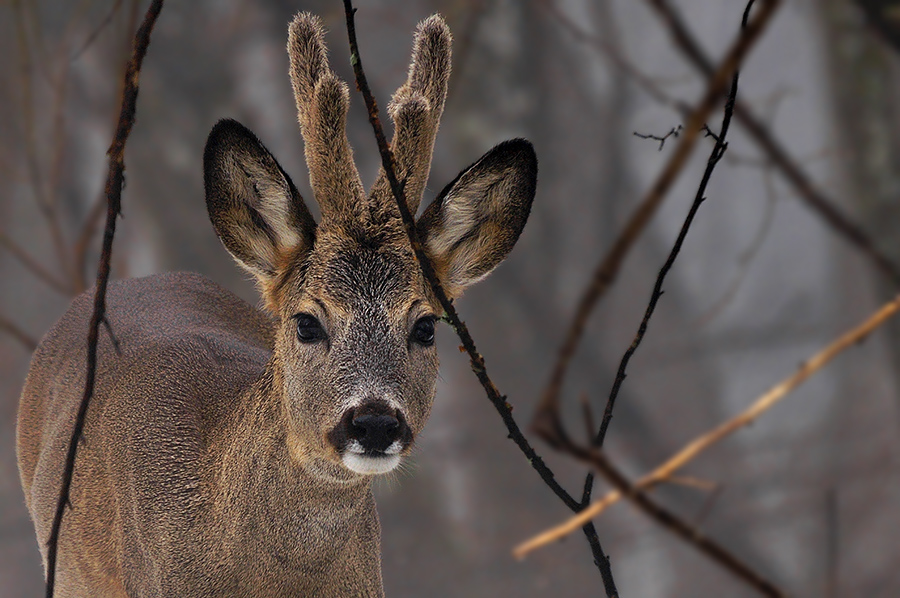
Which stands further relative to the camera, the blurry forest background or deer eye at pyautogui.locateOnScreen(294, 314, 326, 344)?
the blurry forest background

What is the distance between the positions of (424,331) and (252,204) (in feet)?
1.73

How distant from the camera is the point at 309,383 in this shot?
2.53 metres

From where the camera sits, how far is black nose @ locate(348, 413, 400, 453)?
2.30 m

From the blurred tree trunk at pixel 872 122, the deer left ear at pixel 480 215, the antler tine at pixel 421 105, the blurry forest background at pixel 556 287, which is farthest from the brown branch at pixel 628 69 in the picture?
the blurry forest background at pixel 556 287

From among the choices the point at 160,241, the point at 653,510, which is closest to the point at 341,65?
the point at 160,241

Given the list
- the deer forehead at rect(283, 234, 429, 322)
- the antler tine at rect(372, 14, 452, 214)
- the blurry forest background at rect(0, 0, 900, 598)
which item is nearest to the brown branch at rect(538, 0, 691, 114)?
the antler tine at rect(372, 14, 452, 214)

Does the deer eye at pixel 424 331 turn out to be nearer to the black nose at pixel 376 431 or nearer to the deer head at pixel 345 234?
the deer head at pixel 345 234

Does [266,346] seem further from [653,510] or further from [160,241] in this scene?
[160,241]

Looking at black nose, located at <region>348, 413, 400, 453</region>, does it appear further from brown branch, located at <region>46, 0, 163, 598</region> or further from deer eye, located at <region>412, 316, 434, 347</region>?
A: brown branch, located at <region>46, 0, 163, 598</region>

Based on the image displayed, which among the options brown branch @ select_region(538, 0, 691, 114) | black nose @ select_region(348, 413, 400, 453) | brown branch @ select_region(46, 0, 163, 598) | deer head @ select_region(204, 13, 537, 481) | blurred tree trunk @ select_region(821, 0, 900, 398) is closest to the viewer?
brown branch @ select_region(538, 0, 691, 114)

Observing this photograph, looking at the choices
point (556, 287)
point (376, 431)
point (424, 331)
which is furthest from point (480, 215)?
point (556, 287)

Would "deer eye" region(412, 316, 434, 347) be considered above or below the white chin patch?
above

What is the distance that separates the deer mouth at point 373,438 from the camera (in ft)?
7.55

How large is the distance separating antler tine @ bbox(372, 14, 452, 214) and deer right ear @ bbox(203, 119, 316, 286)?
0.28 metres
